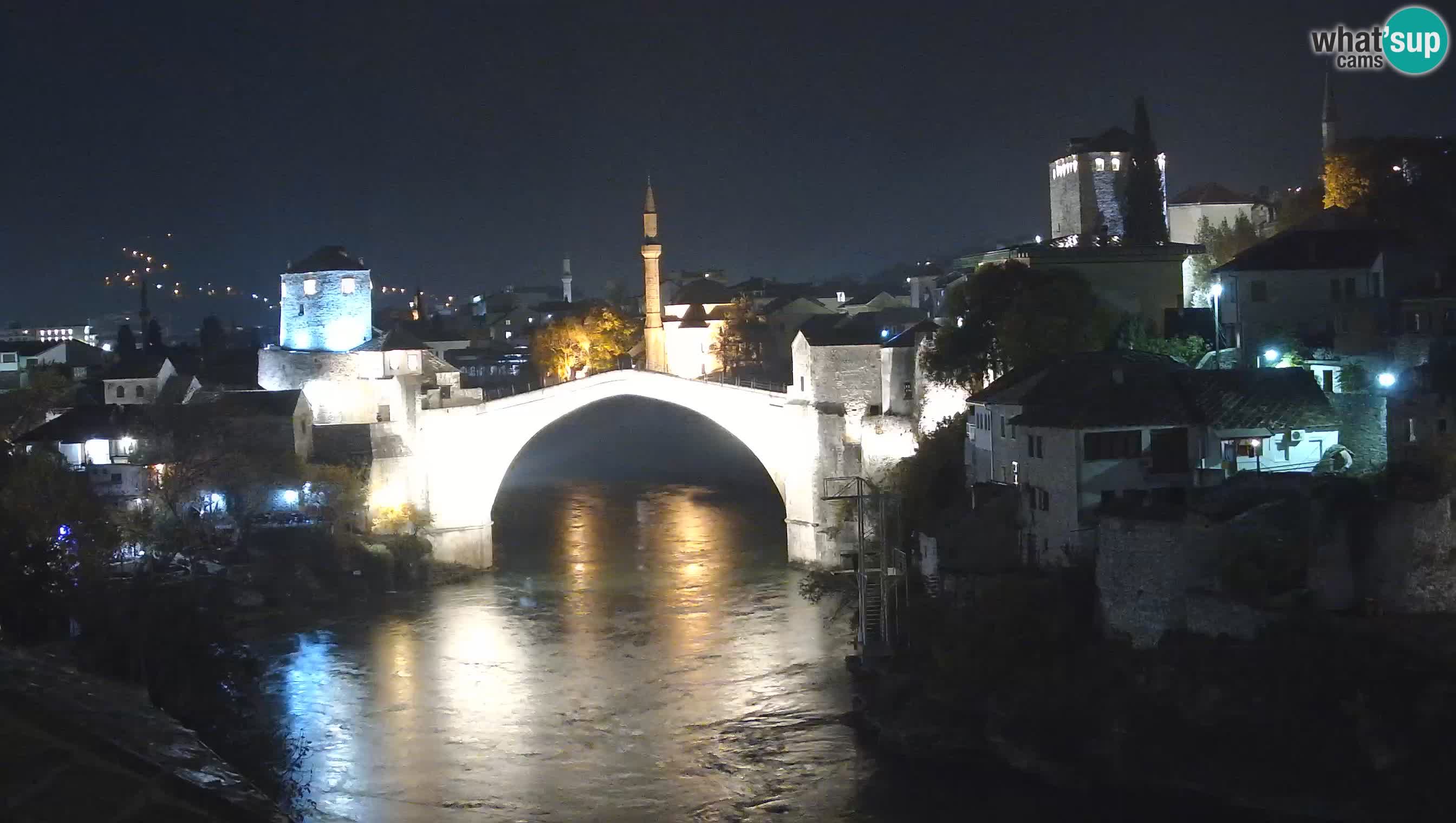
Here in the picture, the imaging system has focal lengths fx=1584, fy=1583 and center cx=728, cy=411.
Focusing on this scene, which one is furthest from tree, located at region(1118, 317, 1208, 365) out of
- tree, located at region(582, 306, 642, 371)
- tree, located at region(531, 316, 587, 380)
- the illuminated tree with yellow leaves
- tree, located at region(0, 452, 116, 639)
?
tree, located at region(531, 316, 587, 380)

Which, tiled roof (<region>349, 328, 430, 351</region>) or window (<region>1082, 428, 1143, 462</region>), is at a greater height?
tiled roof (<region>349, 328, 430, 351</region>)

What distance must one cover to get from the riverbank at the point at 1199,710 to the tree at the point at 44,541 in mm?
7954

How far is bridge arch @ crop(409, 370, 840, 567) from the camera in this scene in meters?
24.0

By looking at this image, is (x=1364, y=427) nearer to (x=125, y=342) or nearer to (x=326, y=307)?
(x=326, y=307)

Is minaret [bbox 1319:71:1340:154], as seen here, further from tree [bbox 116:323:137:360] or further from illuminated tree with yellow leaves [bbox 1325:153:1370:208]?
tree [bbox 116:323:137:360]

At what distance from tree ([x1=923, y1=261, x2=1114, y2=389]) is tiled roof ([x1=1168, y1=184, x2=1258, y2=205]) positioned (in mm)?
7072

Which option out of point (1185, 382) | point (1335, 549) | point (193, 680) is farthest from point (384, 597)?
point (1335, 549)

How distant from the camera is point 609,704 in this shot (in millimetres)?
17156

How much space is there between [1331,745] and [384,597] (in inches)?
554

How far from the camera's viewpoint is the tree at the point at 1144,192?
78.1 feet

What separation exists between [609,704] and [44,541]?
19.9 ft

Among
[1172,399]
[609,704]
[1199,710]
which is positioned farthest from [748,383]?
[1199,710]

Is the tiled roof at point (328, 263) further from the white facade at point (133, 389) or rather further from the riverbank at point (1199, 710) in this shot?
the riverbank at point (1199, 710)

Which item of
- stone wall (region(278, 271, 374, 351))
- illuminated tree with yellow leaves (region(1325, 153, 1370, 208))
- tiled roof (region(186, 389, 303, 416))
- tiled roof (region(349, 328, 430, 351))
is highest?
illuminated tree with yellow leaves (region(1325, 153, 1370, 208))
